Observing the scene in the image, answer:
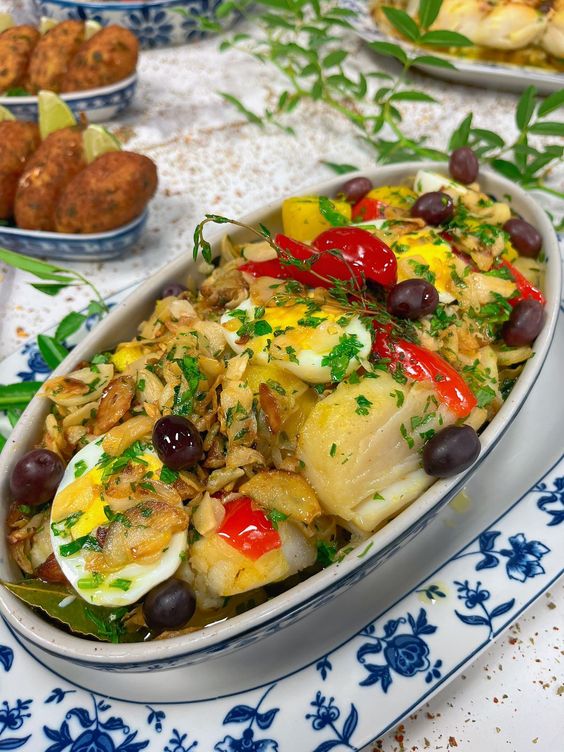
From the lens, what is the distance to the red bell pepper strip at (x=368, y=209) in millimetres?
1983

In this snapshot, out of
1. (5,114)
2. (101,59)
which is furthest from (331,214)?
(101,59)

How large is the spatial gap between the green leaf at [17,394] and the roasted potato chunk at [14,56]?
191 centimetres

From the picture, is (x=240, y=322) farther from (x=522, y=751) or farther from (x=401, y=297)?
(x=522, y=751)

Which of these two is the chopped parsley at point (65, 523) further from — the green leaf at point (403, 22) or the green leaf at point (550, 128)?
the green leaf at point (403, 22)

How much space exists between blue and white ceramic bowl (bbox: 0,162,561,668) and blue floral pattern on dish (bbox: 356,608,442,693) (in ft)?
0.42

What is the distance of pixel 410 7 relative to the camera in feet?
11.6

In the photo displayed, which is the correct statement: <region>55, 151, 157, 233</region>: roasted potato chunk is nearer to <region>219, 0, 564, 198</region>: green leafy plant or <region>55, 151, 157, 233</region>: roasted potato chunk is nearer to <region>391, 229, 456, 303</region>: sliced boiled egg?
<region>219, 0, 564, 198</region>: green leafy plant

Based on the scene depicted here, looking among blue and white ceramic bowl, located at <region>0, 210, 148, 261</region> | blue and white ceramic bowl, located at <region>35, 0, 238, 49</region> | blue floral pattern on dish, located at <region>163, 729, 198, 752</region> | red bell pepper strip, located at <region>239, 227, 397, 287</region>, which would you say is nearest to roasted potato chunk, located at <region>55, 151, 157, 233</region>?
blue and white ceramic bowl, located at <region>0, 210, 148, 261</region>

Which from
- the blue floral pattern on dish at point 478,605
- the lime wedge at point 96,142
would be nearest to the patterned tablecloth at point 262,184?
the blue floral pattern on dish at point 478,605

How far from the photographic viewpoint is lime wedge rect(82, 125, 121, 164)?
8.35 feet

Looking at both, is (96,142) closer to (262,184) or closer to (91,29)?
(262,184)

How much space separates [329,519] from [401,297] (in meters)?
0.51

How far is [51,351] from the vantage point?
1.94 m

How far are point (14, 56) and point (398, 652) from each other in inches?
118
